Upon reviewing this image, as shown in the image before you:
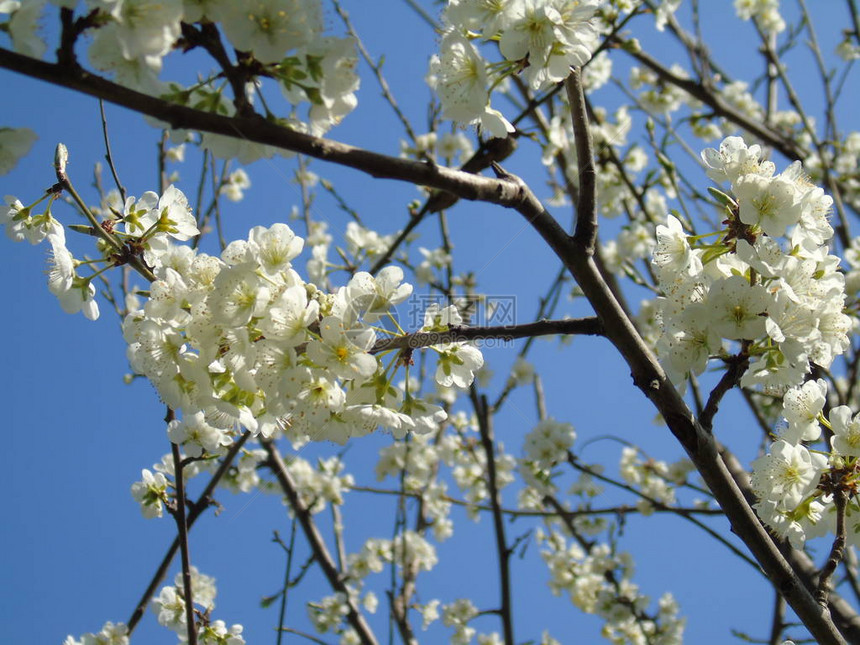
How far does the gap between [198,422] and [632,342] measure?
1244 mm

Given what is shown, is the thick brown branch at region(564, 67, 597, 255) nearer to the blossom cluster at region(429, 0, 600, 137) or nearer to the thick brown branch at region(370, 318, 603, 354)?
the blossom cluster at region(429, 0, 600, 137)

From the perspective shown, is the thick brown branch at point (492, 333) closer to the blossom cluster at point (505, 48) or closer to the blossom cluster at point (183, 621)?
the blossom cluster at point (505, 48)

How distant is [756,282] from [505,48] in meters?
0.79

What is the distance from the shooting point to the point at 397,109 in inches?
157

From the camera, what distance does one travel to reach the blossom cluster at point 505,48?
4.53ft

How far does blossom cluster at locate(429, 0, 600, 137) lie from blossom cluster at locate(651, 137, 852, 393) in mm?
494

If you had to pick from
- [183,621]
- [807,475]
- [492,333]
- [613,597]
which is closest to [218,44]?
[492,333]

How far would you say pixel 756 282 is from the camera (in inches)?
58.8

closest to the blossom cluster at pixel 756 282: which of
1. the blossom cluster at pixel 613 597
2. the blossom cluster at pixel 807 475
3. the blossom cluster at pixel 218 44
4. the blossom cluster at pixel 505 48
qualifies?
the blossom cluster at pixel 807 475

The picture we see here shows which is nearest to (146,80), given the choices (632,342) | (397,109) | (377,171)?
(377,171)

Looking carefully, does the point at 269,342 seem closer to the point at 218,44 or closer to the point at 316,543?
the point at 218,44

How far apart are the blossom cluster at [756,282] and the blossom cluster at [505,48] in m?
0.49

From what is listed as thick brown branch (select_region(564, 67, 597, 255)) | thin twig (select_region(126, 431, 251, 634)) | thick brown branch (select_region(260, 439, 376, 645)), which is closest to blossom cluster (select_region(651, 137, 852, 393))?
thick brown branch (select_region(564, 67, 597, 255))

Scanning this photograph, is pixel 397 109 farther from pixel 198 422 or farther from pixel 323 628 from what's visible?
pixel 323 628
